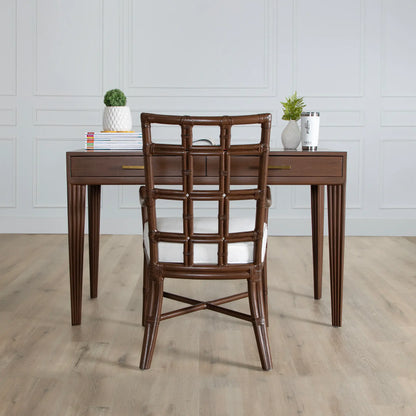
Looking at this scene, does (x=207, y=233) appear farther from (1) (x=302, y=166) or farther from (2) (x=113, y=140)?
(2) (x=113, y=140)

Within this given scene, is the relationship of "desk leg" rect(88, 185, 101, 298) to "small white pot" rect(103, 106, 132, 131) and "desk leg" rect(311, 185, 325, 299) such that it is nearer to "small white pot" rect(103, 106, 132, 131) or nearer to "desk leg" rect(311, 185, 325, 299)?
"small white pot" rect(103, 106, 132, 131)

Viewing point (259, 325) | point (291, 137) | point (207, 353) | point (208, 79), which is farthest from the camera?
point (208, 79)


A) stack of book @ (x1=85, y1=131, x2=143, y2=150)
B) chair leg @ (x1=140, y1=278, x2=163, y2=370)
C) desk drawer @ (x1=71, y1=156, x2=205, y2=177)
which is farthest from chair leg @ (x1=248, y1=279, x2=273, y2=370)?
stack of book @ (x1=85, y1=131, x2=143, y2=150)

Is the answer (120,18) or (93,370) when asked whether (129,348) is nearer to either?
(93,370)

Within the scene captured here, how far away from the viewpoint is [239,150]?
188 centimetres

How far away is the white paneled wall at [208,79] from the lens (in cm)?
450

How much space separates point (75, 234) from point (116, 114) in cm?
56

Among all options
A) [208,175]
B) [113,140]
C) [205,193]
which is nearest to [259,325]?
[205,193]

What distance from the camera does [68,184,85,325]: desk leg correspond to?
92.9 inches

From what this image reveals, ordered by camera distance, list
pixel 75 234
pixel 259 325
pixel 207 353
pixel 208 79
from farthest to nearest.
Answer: pixel 208 79, pixel 75 234, pixel 207 353, pixel 259 325

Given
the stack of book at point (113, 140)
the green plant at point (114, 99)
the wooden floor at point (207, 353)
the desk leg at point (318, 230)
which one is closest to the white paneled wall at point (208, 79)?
the wooden floor at point (207, 353)

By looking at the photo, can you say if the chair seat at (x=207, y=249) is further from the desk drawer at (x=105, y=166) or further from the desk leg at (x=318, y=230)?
the desk leg at (x=318, y=230)

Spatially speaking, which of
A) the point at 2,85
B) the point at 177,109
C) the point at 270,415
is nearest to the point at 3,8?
the point at 2,85

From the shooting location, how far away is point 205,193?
1896 millimetres
